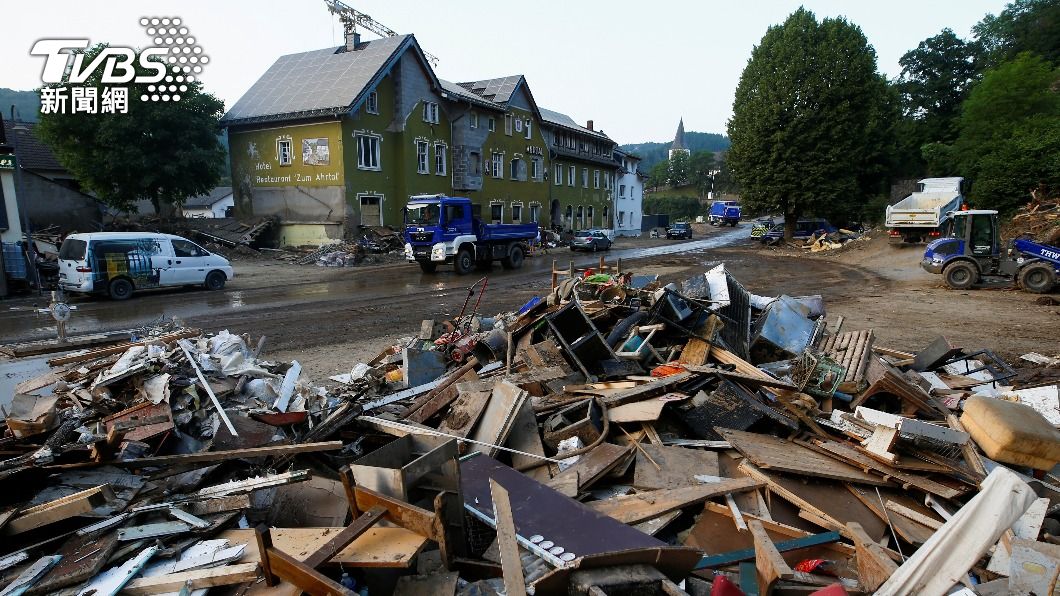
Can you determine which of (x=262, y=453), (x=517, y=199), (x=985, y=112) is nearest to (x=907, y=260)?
(x=985, y=112)

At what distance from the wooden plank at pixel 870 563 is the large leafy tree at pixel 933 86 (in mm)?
49522

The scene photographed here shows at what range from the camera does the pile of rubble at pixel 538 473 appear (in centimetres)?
292

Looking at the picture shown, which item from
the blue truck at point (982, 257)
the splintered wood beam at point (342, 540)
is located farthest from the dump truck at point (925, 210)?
the splintered wood beam at point (342, 540)

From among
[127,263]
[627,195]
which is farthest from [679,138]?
[127,263]

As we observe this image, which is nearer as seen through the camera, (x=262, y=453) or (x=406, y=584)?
(x=406, y=584)

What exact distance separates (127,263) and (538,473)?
15489 millimetres

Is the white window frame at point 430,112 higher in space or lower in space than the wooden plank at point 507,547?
higher

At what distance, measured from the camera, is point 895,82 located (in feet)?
168

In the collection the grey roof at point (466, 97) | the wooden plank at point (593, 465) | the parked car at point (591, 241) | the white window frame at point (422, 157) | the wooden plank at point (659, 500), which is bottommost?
the wooden plank at point (659, 500)

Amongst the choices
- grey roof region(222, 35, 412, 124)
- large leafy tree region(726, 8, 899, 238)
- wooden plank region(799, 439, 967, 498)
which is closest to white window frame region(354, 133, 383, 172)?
grey roof region(222, 35, 412, 124)

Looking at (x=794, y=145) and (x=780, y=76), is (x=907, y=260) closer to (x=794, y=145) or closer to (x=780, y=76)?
(x=794, y=145)

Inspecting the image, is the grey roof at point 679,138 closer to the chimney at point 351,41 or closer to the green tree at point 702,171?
the green tree at point 702,171

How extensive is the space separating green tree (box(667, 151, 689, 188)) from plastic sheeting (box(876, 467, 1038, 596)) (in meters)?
119

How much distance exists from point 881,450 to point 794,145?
35.5 meters
